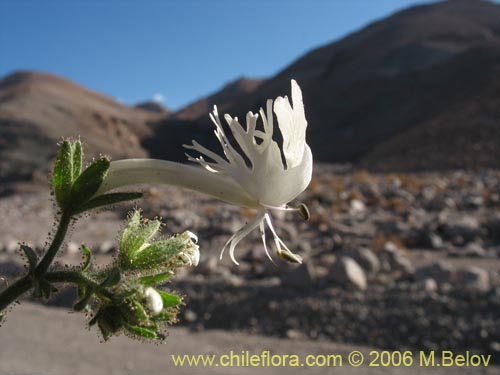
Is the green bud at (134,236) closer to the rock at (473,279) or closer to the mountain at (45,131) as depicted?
the rock at (473,279)

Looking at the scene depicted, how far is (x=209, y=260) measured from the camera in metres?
7.32

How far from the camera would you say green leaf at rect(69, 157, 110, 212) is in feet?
3.61

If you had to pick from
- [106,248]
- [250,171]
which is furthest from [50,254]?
[106,248]

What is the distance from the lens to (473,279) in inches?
224

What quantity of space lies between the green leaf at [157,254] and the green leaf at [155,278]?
4cm

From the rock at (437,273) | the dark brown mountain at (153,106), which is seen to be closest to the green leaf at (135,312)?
the rock at (437,273)

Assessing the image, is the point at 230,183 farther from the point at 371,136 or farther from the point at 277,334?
the point at 371,136

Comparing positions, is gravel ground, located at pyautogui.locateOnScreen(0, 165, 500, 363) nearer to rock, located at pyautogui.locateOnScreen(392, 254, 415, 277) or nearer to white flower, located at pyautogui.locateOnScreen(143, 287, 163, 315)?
rock, located at pyautogui.locateOnScreen(392, 254, 415, 277)

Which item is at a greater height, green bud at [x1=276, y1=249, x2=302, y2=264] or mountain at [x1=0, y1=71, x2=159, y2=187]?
green bud at [x1=276, y1=249, x2=302, y2=264]

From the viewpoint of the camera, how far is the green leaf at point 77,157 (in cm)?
114

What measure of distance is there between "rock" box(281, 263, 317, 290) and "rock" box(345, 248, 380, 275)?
0.53 m

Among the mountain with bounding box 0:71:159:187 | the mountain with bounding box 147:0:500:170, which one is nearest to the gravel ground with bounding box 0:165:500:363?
the mountain with bounding box 147:0:500:170

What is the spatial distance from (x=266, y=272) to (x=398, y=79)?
34648mm

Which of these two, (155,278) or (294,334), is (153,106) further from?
(155,278)
